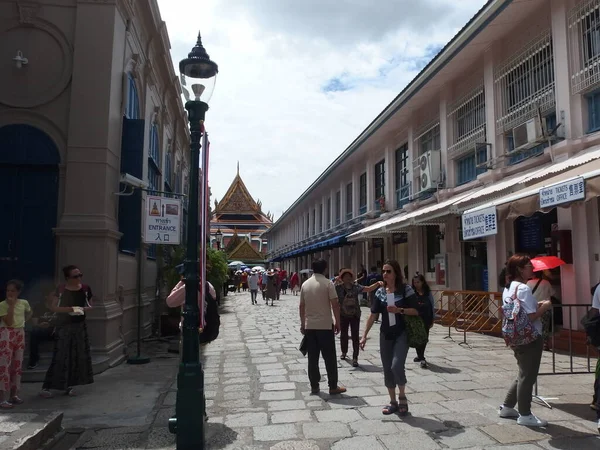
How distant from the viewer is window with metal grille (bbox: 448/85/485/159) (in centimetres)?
1347

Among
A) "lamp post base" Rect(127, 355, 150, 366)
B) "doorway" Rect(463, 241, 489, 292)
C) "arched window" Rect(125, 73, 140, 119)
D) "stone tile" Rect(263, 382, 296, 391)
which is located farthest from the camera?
"doorway" Rect(463, 241, 489, 292)

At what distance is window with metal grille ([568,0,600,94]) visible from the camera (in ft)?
30.5

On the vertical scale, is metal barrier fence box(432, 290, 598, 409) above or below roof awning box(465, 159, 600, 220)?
below

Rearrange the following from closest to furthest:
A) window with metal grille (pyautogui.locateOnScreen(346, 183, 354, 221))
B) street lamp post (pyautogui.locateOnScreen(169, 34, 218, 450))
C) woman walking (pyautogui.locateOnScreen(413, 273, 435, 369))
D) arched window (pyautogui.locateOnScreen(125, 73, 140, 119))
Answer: street lamp post (pyautogui.locateOnScreen(169, 34, 218, 450)) < woman walking (pyautogui.locateOnScreen(413, 273, 435, 369)) < arched window (pyautogui.locateOnScreen(125, 73, 140, 119)) < window with metal grille (pyautogui.locateOnScreen(346, 183, 354, 221))

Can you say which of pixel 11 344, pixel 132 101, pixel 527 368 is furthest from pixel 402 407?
pixel 132 101

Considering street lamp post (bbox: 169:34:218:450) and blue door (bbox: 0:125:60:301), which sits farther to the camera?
Result: blue door (bbox: 0:125:60:301)

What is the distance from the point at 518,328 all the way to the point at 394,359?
1334 millimetres

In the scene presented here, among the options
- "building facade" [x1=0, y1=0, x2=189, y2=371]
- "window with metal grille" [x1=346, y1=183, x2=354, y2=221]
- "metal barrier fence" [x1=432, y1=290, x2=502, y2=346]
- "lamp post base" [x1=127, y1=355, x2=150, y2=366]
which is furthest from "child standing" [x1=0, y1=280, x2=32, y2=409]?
"window with metal grille" [x1=346, y1=183, x2=354, y2=221]

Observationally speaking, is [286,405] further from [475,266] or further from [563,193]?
[475,266]

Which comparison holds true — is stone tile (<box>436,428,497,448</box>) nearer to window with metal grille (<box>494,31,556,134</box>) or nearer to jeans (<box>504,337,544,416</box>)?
jeans (<box>504,337,544,416</box>)

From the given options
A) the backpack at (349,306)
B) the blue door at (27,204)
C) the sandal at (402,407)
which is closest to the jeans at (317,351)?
the sandal at (402,407)

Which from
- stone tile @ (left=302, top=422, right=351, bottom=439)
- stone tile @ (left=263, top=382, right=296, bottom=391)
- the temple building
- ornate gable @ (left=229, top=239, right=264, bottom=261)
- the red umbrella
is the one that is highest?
the temple building

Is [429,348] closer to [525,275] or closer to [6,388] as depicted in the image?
[525,275]

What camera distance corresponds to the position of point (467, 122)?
1434 cm
